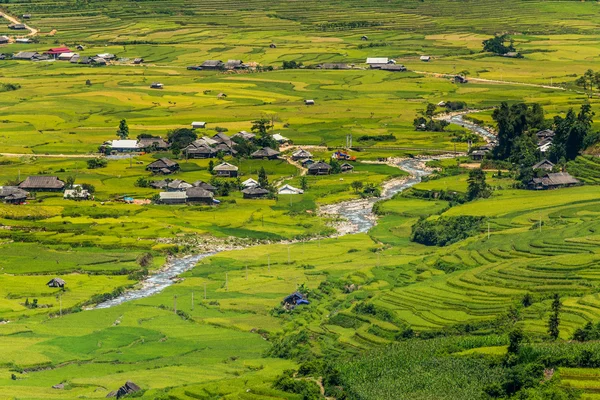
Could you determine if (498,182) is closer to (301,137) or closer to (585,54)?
(301,137)

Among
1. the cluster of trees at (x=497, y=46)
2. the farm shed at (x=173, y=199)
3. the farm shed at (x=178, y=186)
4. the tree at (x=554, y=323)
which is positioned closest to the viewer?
the tree at (x=554, y=323)

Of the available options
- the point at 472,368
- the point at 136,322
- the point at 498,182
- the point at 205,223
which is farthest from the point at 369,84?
the point at 472,368

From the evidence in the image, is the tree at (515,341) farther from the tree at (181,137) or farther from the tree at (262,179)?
the tree at (181,137)

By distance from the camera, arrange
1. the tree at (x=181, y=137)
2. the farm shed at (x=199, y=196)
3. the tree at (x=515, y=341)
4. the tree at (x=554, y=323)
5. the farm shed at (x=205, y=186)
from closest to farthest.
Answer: the tree at (x=515, y=341) < the tree at (x=554, y=323) < the farm shed at (x=199, y=196) < the farm shed at (x=205, y=186) < the tree at (x=181, y=137)

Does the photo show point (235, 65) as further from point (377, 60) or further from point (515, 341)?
point (515, 341)

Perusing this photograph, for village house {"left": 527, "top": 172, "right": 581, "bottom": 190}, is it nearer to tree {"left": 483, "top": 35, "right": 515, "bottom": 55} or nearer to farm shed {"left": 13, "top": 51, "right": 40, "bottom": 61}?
tree {"left": 483, "top": 35, "right": 515, "bottom": 55}

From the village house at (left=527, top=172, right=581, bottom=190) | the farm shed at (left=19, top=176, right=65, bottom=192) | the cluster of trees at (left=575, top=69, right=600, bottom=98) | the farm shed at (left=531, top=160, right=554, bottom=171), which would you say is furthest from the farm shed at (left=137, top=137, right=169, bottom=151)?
the cluster of trees at (left=575, top=69, right=600, bottom=98)

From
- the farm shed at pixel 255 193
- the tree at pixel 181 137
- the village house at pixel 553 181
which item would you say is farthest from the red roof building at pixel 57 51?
the village house at pixel 553 181

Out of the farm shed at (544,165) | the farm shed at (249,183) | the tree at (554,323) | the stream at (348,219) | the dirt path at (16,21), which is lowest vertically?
the stream at (348,219)
